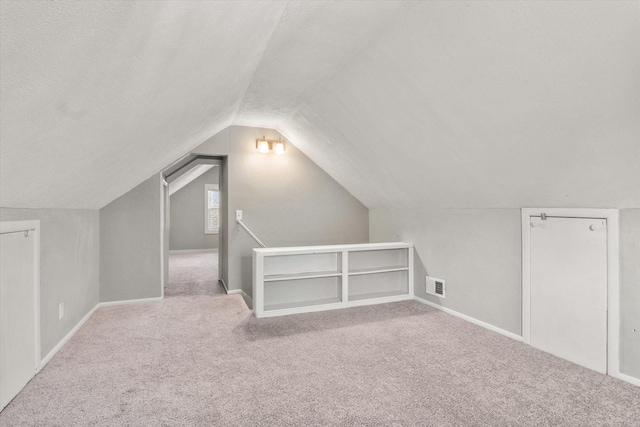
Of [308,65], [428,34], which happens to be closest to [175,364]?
[308,65]

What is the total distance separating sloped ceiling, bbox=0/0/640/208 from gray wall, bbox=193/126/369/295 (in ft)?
4.03

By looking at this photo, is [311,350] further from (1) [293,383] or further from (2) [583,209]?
(2) [583,209]

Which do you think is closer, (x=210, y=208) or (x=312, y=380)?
(x=312, y=380)

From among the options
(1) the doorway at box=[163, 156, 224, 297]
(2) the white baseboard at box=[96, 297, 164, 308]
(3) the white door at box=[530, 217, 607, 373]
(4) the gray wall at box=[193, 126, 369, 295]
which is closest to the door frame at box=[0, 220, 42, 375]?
(2) the white baseboard at box=[96, 297, 164, 308]

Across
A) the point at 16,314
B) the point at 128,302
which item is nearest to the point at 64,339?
the point at 16,314

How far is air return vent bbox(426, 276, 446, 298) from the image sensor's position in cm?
360

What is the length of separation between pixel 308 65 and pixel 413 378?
2306 mm

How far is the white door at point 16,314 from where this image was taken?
1.84 metres

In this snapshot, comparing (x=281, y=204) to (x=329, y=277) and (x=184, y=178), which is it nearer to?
(x=329, y=277)

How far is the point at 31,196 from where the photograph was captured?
196 centimetres

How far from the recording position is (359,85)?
270cm

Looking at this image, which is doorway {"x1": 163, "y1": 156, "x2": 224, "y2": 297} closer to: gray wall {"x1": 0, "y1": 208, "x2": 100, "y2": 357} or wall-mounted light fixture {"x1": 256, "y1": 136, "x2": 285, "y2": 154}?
wall-mounted light fixture {"x1": 256, "y1": 136, "x2": 285, "y2": 154}

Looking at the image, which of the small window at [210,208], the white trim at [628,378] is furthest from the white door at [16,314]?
the small window at [210,208]

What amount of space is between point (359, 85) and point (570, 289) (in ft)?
6.98
